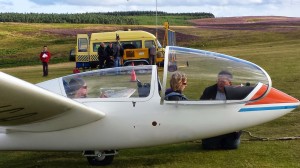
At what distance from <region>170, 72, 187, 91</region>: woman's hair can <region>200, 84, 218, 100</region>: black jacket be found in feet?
1.15

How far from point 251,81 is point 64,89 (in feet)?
8.55

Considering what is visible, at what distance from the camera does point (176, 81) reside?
263 inches

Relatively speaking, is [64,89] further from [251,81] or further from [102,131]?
[251,81]

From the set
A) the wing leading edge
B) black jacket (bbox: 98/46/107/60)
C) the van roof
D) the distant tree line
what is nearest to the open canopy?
the wing leading edge

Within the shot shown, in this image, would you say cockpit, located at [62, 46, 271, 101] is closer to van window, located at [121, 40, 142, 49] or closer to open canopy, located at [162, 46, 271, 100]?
open canopy, located at [162, 46, 271, 100]

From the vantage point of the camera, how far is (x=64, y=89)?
6.96 m

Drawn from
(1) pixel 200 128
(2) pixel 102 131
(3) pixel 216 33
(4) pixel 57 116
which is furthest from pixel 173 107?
(3) pixel 216 33

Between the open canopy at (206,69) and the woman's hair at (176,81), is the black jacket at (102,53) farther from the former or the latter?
the woman's hair at (176,81)

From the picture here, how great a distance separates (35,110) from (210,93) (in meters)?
2.38

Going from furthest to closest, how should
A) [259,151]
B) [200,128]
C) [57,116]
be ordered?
[259,151]
[200,128]
[57,116]

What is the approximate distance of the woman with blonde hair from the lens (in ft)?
21.6

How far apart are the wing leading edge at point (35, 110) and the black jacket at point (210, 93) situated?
1.41 metres

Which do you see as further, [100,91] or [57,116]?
[100,91]

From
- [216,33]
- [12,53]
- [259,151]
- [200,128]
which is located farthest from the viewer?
[216,33]
